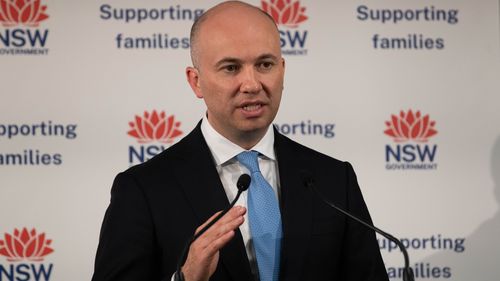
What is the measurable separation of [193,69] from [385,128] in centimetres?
174

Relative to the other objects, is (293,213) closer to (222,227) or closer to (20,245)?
(222,227)

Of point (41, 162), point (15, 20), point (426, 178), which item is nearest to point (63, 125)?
point (41, 162)

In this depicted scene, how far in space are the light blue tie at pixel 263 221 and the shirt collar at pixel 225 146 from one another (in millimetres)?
24

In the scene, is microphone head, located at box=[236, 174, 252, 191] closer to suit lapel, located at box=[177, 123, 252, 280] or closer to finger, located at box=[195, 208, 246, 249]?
finger, located at box=[195, 208, 246, 249]

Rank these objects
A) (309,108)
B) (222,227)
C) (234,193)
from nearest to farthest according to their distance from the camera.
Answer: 1. (222,227)
2. (234,193)
3. (309,108)

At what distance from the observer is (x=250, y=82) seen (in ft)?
5.34

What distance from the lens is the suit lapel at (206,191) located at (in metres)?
1.60

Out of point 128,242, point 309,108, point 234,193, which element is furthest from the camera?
point 309,108

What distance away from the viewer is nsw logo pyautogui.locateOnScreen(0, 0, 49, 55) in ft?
10.6

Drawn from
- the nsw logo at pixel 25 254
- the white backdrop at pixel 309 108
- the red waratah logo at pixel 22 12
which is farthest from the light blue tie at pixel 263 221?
the red waratah logo at pixel 22 12

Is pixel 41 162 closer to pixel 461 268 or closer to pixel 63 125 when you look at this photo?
pixel 63 125

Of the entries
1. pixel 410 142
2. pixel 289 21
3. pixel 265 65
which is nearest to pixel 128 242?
→ pixel 265 65

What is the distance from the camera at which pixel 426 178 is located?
3355 millimetres

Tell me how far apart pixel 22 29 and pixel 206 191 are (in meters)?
1.93
